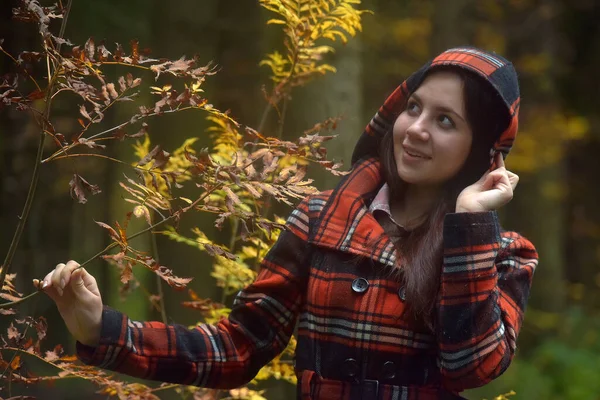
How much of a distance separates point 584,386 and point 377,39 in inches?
174

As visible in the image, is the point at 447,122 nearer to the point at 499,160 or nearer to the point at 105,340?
the point at 499,160

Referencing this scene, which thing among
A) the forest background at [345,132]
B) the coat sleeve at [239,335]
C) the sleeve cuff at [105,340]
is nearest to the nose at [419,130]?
the coat sleeve at [239,335]

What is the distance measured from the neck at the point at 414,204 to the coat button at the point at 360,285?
0.77 feet

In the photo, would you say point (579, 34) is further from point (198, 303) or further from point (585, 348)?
point (198, 303)

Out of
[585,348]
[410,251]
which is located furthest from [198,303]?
[585,348]

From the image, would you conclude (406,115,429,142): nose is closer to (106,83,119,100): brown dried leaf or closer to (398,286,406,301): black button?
(398,286,406,301): black button

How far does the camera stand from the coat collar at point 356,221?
237 centimetres

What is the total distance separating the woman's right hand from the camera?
2174 millimetres

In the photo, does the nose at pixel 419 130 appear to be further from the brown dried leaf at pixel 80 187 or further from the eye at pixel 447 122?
the brown dried leaf at pixel 80 187

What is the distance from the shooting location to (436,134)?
2396 millimetres

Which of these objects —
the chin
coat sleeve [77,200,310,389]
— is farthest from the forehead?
coat sleeve [77,200,310,389]

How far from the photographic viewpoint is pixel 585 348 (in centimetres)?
866

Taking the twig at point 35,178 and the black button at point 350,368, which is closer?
the twig at point 35,178

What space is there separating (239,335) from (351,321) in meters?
0.36
